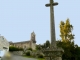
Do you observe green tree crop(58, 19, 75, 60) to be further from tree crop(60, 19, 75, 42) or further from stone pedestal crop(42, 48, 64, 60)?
stone pedestal crop(42, 48, 64, 60)

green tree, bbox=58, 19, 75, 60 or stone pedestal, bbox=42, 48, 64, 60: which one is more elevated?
green tree, bbox=58, 19, 75, 60

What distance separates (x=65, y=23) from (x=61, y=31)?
8.21ft

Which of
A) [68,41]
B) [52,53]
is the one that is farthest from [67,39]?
[52,53]

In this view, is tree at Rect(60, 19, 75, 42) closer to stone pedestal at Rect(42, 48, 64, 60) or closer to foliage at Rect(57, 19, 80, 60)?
foliage at Rect(57, 19, 80, 60)

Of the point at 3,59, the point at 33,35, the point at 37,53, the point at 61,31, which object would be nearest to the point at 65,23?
the point at 61,31

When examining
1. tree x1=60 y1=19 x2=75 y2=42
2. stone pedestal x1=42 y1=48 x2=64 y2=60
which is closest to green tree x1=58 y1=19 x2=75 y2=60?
tree x1=60 y1=19 x2=75 y2=42

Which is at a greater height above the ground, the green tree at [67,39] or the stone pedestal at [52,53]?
the green tree at [67,39]

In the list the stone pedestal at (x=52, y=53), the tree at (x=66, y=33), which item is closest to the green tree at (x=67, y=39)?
the tree at (x=66, y=33)

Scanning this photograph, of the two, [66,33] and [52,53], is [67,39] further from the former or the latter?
[52,53]

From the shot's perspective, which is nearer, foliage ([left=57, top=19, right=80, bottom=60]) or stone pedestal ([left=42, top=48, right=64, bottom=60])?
stone pedestal ([left=42, top=48, right=64, bottom=60])

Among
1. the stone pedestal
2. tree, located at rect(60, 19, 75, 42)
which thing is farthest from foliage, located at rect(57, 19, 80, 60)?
the stone pedestal

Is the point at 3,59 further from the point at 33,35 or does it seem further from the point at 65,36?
the point at 33,35

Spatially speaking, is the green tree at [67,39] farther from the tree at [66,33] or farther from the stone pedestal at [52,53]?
the stone pedestal at [52,53]

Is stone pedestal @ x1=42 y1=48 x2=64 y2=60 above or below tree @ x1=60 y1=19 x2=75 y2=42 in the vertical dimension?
below
